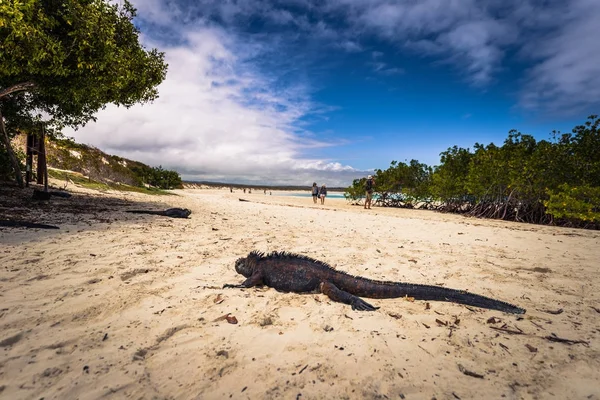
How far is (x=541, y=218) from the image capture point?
16250 millimetres

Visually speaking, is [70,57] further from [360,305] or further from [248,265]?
[360,305]

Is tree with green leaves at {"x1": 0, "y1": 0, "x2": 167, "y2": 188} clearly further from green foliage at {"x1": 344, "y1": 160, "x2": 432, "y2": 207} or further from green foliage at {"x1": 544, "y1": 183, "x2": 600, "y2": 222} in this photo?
green foliage at {"x1": 344, "y1": 160, "x2": 432, "y2": 207}

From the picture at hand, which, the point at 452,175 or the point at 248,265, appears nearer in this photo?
the point at 248,265

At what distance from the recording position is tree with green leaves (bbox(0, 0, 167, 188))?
712 cm

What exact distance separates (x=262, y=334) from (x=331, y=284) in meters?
1.51

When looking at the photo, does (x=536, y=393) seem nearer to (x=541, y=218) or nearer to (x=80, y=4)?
(x=80, y=4)

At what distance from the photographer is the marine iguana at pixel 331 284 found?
12.1 ft

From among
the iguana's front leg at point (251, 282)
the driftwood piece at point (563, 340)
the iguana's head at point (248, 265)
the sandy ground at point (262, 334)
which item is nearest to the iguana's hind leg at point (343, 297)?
the sandy ground at point (262, 334)

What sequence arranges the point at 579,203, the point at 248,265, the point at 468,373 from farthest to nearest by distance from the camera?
the point at 579,203 → the point at 248,265 → the point at 468,373

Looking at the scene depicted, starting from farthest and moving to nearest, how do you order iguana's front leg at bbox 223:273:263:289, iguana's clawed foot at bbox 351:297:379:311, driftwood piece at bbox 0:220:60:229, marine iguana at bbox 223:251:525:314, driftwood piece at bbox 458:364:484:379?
driftwood piece at bbox 0:220:60:229 < iguana's front leg at bbox 223:273:263:289 < marine iguana at bbox 223:251:525:314 < iguana's clawed foot at bbox 351:297:379:311 < driftwood piece at bbox 458:364:484:379

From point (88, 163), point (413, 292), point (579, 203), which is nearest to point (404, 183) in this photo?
point (579, 203)

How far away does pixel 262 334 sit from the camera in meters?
2.87

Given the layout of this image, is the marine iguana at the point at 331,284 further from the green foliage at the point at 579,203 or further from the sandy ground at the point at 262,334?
the green foliage at the point at 579,203

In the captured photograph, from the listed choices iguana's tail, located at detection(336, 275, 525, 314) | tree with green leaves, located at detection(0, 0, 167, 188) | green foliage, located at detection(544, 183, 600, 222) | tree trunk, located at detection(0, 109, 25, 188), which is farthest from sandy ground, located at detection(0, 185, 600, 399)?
green foliage, located at detection(544, 183, 600, 222)
